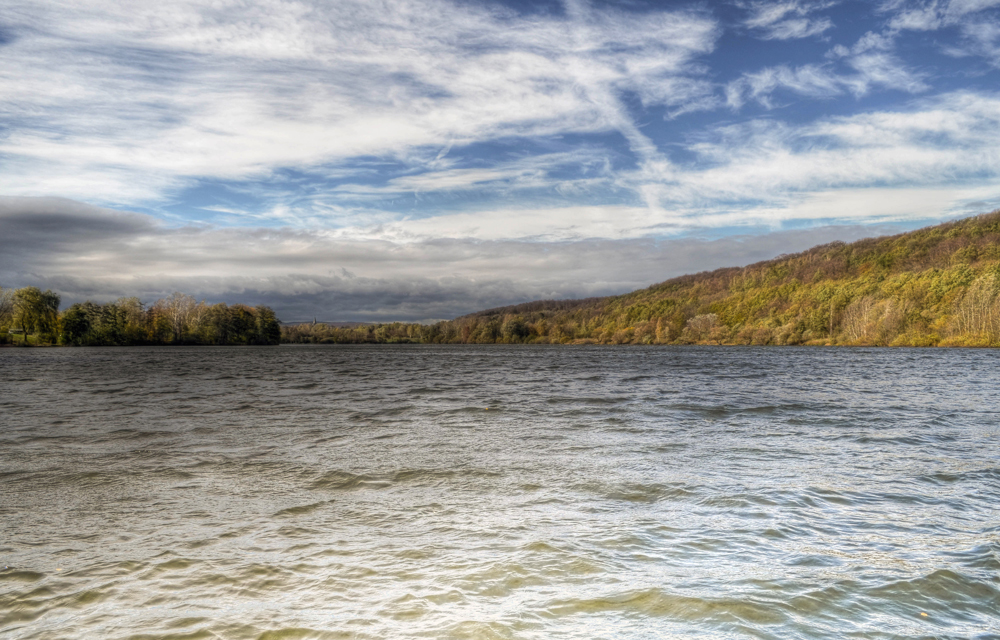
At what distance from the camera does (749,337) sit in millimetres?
194750

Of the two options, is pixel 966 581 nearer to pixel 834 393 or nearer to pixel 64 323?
pixel 834 393

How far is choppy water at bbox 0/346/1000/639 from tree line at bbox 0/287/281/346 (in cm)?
13837

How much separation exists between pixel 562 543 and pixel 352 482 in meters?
5.21

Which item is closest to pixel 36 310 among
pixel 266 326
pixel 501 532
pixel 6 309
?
pixel 6 309

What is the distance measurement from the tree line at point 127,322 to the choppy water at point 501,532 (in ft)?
454

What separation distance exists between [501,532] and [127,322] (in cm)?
17335

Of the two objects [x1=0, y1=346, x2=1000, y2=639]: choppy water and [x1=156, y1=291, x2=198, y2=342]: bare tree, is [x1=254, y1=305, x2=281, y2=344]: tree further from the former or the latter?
[x1=0, y1=346, x2=1000, y2=639]: choppy water

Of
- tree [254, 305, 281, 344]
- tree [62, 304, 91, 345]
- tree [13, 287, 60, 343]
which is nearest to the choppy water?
tree [13, 287, 60, 343]

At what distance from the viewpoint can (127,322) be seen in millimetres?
149875

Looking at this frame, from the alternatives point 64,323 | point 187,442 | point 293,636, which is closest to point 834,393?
point 187,442

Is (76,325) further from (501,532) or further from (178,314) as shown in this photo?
(501,532)

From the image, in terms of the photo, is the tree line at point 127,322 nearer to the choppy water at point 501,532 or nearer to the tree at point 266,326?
the tree at point 266,326

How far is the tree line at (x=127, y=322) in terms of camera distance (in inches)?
4872

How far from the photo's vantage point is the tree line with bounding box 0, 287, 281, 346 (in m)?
124
